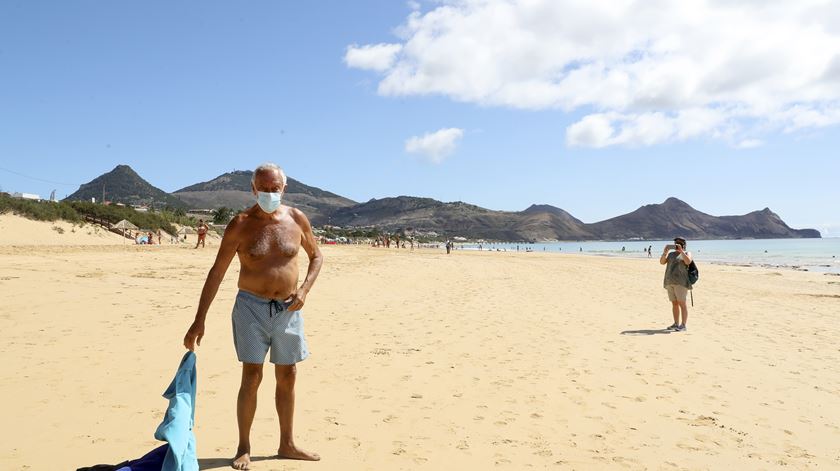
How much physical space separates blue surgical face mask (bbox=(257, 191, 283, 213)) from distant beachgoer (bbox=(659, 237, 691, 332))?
7.93 m

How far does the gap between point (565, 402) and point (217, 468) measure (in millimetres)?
3239

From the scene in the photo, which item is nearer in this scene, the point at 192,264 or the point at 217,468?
the point at 217,468


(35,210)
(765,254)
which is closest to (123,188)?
(35,210)

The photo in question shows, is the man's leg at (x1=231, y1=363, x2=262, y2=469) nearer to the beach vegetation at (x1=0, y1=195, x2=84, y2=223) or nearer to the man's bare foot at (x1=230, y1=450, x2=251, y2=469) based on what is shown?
the man's bare foot at (x1=230, y1=450, x2=251, y2=469)

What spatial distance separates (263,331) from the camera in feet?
11.1

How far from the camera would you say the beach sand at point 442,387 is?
3.76 m

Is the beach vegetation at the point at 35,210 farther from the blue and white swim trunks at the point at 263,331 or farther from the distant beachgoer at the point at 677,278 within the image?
the distant beachgoer at the point at 677,278

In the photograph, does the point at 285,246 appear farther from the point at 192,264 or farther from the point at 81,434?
the point at 192,264

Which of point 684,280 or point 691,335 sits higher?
point 684,280

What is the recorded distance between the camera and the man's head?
3.46 meters

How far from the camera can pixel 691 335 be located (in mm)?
8906

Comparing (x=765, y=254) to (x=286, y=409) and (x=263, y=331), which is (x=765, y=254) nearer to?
(x=286, y=409)

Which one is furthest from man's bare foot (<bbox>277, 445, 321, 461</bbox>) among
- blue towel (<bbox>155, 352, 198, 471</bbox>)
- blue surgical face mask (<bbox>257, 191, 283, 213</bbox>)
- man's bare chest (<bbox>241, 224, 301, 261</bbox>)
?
blue surgical face mask (<bbox>257, 191, 283, 213</bbox>)


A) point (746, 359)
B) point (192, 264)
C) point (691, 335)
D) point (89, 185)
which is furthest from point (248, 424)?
point (89, 185)
